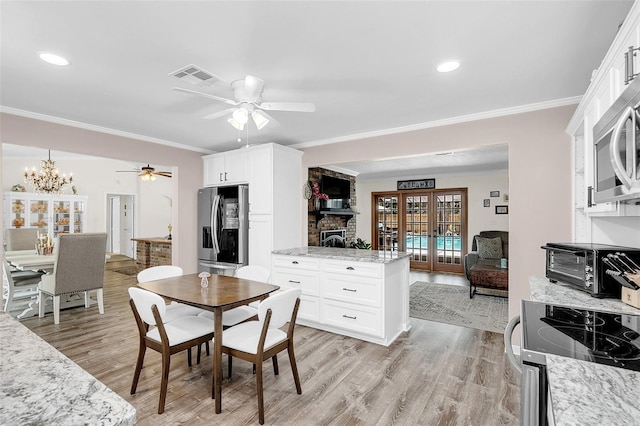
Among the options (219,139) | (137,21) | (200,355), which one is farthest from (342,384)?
(219,139)

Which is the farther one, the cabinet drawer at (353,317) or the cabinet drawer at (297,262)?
the cabinet drawer at (297,262)

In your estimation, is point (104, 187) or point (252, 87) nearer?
point (252, 87)

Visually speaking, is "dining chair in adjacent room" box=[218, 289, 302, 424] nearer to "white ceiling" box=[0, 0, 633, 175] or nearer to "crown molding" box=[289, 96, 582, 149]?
"white ceiling" box=[0, 0, 633, 175]

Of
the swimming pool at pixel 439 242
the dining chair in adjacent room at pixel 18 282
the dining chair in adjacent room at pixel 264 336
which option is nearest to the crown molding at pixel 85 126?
the dining chair in adjacent room at pixel 18 282

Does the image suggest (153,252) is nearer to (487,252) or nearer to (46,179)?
(46,179)

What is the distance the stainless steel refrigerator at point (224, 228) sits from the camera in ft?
14.4

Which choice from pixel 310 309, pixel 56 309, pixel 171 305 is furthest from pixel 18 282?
pixel 310 309

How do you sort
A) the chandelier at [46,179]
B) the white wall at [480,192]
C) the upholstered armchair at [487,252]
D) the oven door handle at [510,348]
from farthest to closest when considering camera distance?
the white wall at [480,192], the chandelier at [46,179], the upholstered armchair at [487,252], the oven door handle at [510,348]

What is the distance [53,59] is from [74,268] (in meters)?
2.82

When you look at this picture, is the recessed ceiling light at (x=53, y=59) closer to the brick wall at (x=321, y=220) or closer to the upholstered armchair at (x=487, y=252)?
the brick wall at (x=321, y=220)

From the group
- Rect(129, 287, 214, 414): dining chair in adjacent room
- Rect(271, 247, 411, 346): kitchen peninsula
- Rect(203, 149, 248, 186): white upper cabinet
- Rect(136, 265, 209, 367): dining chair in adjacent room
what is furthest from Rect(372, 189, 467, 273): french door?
Rect(129, 287, 214, 414): dining chair in adjacent room

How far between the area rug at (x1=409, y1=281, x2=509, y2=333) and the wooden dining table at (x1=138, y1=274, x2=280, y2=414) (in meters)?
2.59

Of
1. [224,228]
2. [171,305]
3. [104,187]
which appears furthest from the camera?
[104,187]

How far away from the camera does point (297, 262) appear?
3826mm
